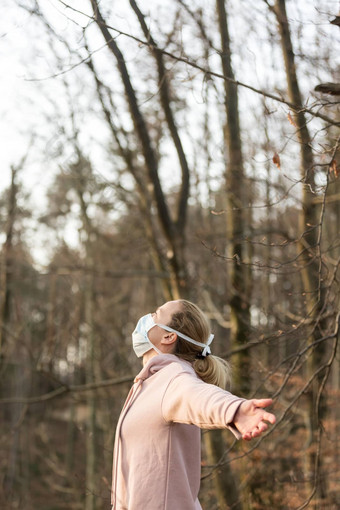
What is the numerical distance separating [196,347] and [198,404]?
709 mm

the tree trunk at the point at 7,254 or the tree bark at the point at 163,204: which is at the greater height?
the tree trunk at the point at 7,254

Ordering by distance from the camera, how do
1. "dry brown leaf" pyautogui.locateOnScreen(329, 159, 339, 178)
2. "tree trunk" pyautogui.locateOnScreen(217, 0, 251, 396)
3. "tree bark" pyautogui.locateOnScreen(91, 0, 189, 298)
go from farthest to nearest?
"tree trunk" pyautogui.locateOnScreen(217, 0, 251, 396)
"tree bark" pyautogui.locateOnScreen(91, 0, 189, 298)
"dry brown leaf" pyautogui.locateOnScreen(329, 159, 339, 178)

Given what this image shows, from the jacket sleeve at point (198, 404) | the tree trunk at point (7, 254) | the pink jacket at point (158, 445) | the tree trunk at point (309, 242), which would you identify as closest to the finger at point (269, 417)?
the jacket sleeve at point (198, 404)

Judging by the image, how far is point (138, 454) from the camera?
106 inches

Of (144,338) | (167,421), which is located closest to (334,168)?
(144,338)

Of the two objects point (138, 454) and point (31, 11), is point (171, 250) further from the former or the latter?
point (138, 454)

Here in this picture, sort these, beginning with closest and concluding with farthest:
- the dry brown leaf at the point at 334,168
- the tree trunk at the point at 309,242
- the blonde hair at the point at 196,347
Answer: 1. the blonde hair at the point at 196,347
2. the dry brown leaf at the point at 334,168
3. the tree trunk at the point at 309,242

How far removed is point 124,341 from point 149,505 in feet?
40.2

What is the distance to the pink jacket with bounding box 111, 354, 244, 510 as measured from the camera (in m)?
2.59

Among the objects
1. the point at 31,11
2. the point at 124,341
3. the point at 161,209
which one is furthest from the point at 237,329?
the point at 124,341

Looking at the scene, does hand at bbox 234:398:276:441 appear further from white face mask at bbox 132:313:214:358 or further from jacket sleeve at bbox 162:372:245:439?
white face mask at bbox 132:313:214:358

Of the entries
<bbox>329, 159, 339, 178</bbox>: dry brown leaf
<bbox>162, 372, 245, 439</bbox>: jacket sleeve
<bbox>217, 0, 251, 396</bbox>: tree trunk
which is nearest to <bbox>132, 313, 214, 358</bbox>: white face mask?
<bbox>162, 372, 245, 439</bbox>: jacket sleeve

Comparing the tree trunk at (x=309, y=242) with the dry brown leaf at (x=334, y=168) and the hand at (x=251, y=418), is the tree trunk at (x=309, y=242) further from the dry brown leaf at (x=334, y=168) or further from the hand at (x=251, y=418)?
the hand at (x=251, y=418)

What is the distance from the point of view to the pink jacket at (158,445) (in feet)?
8.50
